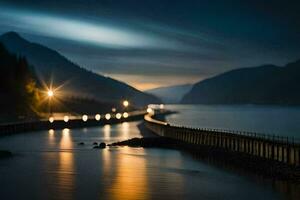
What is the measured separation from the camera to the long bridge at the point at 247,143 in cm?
5022

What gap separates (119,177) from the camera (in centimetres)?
5259


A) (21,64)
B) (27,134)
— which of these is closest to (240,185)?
(27,134)

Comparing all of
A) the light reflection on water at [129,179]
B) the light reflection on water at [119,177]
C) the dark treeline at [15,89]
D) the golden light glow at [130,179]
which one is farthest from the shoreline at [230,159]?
the dark treeline at [15,89]

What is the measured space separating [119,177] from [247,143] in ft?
50.5

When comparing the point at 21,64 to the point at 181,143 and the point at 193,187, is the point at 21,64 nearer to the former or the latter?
the point at 181,143

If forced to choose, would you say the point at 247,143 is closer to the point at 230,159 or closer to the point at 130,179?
the point at 230,159

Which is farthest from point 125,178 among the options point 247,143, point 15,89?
point 15,89

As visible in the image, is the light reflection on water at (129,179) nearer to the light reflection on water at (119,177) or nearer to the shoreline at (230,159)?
the light reflection on water at (119,177)

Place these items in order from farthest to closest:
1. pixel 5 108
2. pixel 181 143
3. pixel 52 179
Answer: pixel 5 108 < pixel 181 143 < pixel 52 179

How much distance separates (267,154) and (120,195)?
17922 millimetres

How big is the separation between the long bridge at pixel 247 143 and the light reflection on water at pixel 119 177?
389cm

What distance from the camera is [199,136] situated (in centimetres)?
7744

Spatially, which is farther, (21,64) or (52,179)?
(21,64)

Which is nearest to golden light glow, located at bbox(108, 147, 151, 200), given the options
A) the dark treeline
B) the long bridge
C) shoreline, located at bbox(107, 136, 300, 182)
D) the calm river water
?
the calm river water
